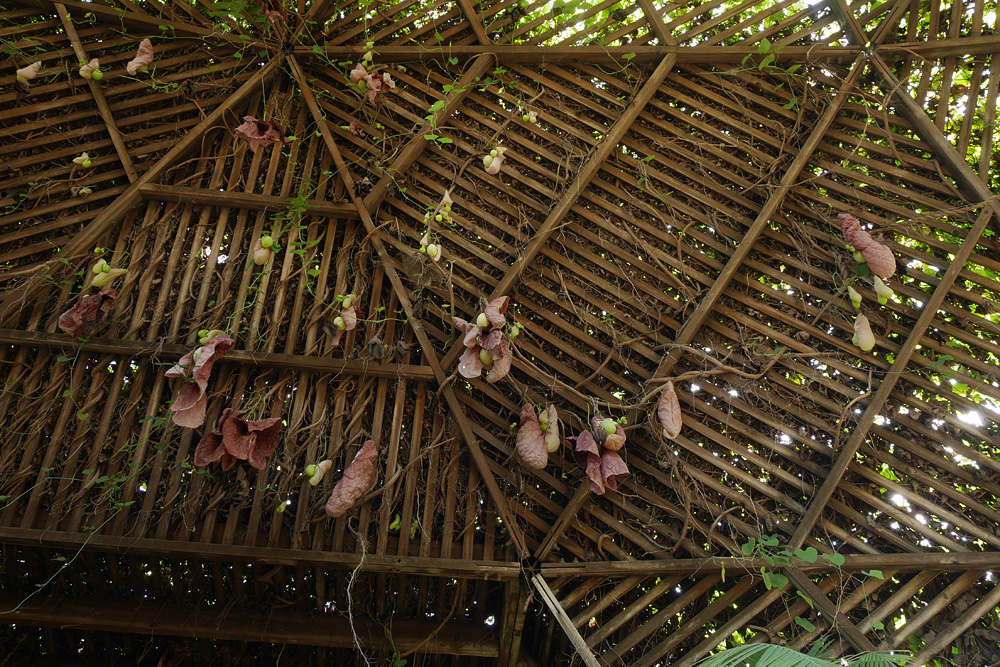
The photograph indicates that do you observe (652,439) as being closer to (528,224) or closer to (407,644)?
(528,224)

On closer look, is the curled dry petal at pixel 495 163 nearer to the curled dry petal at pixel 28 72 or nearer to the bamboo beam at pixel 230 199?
the bamboo beam at pixel 230 199

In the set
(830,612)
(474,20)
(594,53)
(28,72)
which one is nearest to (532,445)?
(830,612)

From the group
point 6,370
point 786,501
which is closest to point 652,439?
point 786,501

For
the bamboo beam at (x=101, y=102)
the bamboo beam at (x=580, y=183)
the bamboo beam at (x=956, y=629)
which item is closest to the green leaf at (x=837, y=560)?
the bamboo beam at (x=956, y=629)

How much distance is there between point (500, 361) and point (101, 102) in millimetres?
2279

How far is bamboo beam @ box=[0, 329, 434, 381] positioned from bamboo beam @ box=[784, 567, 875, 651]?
1.76 metres

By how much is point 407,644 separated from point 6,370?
6.79ft

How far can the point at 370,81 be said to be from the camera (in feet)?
8.74

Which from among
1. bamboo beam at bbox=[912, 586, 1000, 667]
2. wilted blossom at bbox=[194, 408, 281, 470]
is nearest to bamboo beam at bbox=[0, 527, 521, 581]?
wilted blossom at bbox=[194, 408, 281, 470]

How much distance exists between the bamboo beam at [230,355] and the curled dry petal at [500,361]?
0.40 m

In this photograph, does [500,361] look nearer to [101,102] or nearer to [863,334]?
[863,334]

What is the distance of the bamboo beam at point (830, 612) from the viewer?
7.57 feet

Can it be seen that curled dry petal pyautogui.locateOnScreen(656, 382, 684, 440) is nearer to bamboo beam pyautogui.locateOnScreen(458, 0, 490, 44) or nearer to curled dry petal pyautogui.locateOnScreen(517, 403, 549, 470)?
curled dry petal pyautogui.locateOnScreen(517, 403, 549, 470)

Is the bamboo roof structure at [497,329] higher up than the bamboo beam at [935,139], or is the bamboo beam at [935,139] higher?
the bamboo beam at [935,139]
